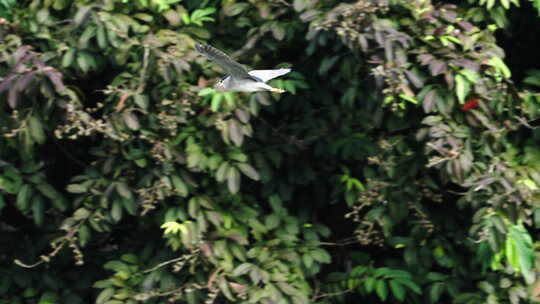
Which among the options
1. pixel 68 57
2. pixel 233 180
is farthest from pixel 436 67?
pixel 68 57

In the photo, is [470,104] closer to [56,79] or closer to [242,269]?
[242,269]

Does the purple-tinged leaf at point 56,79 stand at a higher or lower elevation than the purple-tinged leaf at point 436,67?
lower

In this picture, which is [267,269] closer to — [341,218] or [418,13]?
[341,218]

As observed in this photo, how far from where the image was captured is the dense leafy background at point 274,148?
374 cm

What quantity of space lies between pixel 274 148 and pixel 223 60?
1298 millimetres

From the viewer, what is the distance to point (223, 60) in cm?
290

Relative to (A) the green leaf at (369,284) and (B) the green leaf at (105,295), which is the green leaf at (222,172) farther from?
(A) the green leaf at (369,284)

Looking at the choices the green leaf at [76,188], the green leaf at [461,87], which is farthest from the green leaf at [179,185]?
the green leaf at [461,87]

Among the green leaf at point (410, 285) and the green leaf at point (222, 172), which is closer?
the green leaf at point (222, 172)

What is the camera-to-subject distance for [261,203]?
173 inches

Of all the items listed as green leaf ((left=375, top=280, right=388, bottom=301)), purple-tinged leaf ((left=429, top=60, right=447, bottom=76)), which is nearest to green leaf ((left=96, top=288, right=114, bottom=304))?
green leaf ((left=375, top=280, right=388, bottom=301))

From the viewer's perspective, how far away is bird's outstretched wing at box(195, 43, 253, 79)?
2.82 metres

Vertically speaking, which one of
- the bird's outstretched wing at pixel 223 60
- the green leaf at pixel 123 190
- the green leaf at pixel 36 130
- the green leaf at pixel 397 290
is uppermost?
the bird's outstretched wing at pixel 223 60

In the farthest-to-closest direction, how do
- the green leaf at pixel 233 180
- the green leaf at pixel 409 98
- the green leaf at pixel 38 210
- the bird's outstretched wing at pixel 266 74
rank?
the green leaf at pixel 38 210 < the green leaf at pixel 233 180 < the green leaf at pixel 409 98 < the bird's outstretched wing at pixel 266 74
